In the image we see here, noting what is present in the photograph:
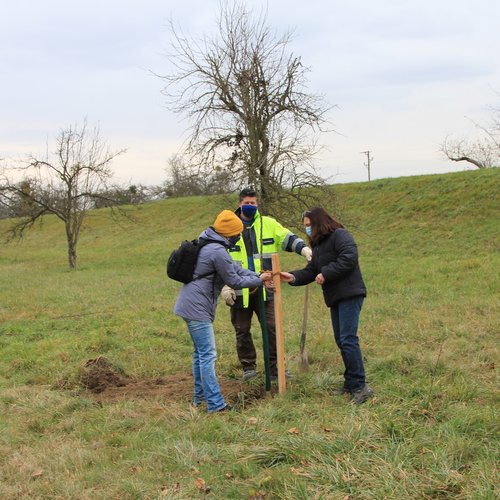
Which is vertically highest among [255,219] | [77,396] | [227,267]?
[255,219]

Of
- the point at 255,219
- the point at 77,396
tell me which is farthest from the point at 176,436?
the point at 255,219

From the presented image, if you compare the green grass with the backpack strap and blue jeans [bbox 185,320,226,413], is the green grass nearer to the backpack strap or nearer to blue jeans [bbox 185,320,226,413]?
blue jeans [bbox 185,320,226,413]

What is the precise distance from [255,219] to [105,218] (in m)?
39.6

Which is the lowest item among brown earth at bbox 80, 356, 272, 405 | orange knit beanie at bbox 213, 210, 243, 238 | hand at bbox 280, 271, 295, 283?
brown earth at bbox 80, 356, 272, 405

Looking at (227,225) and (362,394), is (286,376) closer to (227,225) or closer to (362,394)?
(362,394)

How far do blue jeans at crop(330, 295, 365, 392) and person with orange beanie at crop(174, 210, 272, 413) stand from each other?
85cm

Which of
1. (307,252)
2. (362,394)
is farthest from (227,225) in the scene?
(362,394)

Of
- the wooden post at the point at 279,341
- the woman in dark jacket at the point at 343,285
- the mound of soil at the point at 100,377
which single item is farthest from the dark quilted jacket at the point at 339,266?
the mound of soil at the point at 100,377

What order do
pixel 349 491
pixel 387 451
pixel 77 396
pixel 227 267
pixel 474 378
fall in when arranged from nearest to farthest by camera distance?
1. pixel 349 491
2. pixel 387 451
3. pixel 227 267
4. pixel 474 378
5. pixel 77 396

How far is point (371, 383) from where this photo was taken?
19.1 ft

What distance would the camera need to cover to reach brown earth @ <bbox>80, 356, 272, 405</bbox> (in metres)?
5.88

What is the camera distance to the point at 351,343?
5453 millimetres

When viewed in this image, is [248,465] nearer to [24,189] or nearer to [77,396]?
[77,396]

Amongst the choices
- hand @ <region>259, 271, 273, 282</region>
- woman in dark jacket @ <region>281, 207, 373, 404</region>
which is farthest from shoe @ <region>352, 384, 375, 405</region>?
hand @ <region>259, 271, 273, 282</region>
